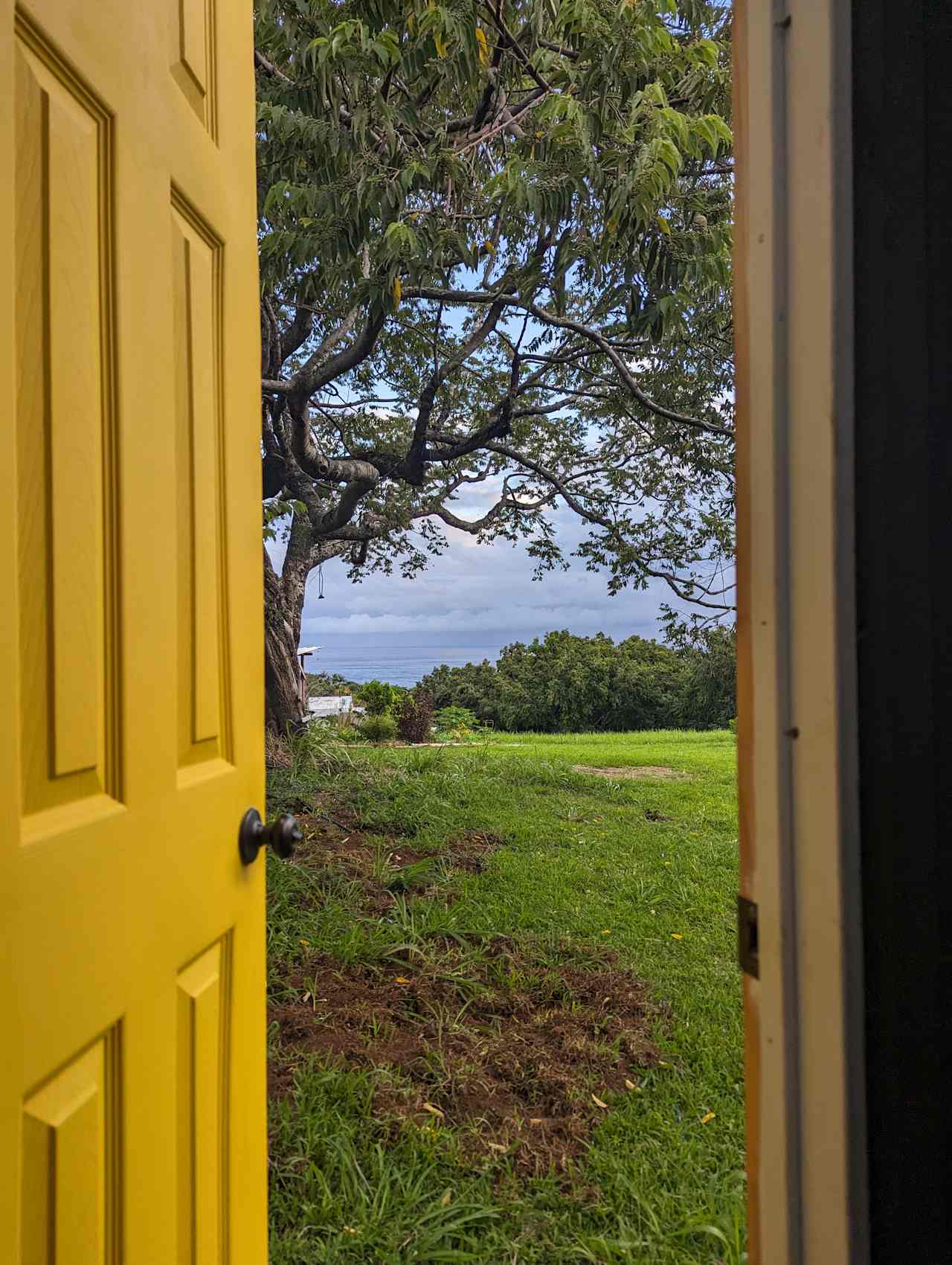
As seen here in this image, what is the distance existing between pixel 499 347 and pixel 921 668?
7550mm

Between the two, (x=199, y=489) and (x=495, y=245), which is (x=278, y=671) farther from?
(x=199, y=489)

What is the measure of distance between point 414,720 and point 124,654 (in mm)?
7888

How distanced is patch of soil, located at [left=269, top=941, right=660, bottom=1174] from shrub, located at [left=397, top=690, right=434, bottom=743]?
574 cm

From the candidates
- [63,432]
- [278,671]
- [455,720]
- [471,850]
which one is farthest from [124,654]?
[455,720]

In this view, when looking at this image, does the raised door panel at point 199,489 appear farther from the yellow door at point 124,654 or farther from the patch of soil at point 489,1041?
the patch of soil at point 489,1041

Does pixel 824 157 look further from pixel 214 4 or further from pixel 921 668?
pixel 214 4

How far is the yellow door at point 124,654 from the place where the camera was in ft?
2.18

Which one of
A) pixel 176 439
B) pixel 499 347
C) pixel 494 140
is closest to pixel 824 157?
pixel 176 439

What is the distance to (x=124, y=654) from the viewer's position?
2.68 feet

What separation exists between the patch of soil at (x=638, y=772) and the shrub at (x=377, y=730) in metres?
2.53

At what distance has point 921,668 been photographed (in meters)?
0.65

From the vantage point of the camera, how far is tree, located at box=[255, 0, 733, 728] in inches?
121

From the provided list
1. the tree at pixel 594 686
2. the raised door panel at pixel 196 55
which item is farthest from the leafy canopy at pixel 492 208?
the tree at pixel 594 686

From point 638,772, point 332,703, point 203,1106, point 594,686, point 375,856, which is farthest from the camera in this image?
point 594,686
